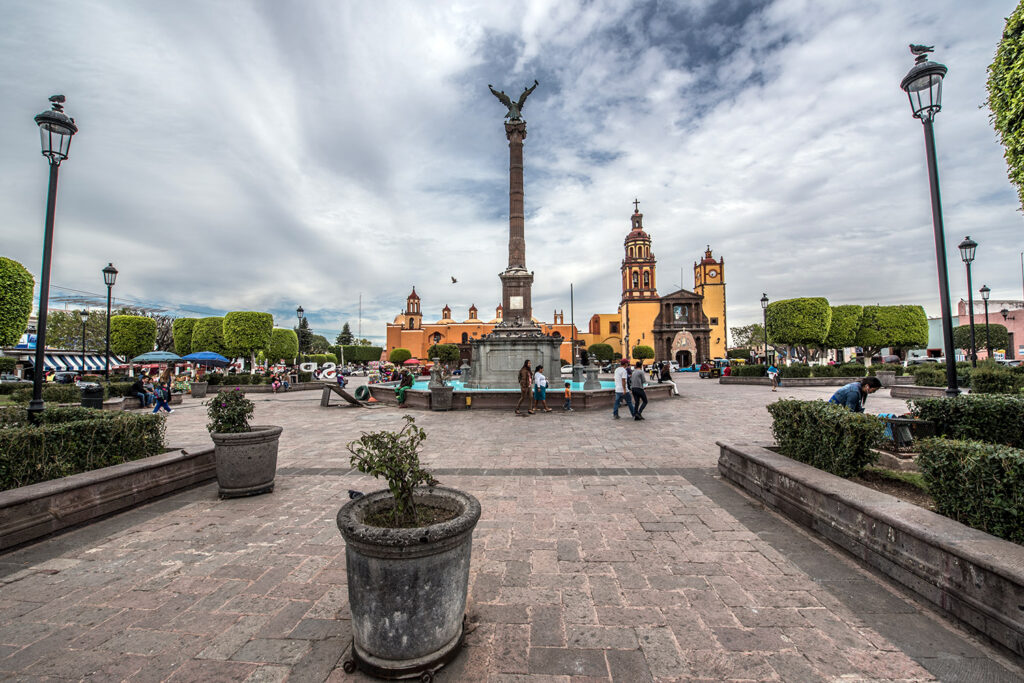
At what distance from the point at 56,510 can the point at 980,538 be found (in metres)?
7.40

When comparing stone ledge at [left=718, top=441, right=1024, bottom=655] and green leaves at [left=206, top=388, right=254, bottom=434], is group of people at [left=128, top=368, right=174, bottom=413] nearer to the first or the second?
green leaves at [left=206, top=388, right=254, bottom=434]

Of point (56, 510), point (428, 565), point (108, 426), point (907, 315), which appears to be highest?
point (907, 315)

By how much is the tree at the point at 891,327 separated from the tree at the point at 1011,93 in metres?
42.5

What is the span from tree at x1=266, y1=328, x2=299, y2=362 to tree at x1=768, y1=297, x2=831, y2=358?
4604cm

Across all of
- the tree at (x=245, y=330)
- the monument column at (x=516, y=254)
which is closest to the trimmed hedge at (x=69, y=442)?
the monument column at (x=516, y=254)

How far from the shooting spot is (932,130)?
6.34 metres

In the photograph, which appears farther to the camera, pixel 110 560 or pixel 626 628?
pixel 110 560

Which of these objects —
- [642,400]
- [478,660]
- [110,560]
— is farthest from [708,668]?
[642,400]

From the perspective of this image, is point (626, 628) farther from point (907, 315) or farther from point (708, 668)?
point (907, 315)

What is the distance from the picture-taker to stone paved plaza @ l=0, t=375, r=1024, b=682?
2.31 metres

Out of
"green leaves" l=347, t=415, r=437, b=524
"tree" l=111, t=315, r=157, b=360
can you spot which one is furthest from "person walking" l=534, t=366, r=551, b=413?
"tree" l=111, t=315, r=157, b=360

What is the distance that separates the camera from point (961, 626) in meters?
2.58

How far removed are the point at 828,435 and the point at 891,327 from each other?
155ft

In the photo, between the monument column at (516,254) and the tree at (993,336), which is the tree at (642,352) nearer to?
the tree at (993,336)
